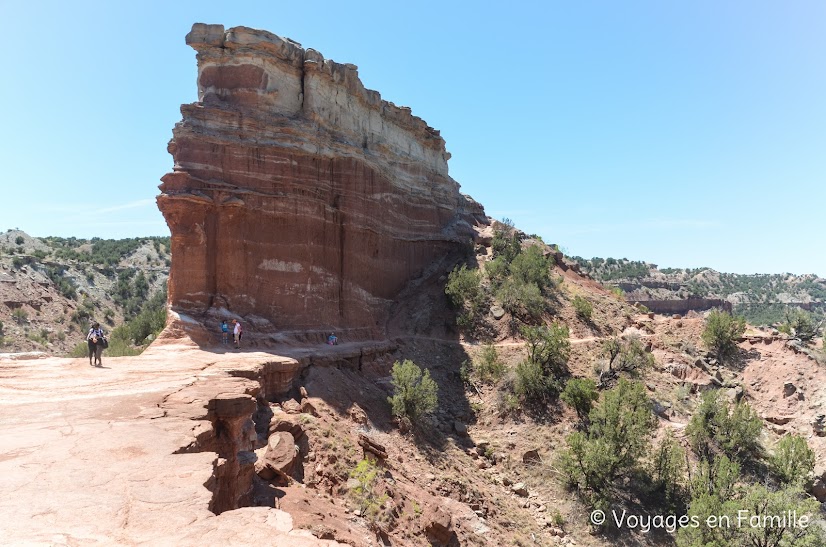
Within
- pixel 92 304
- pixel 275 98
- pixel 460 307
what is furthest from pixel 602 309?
pixel 92 304

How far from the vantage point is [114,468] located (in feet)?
21.0

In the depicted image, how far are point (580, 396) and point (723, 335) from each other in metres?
10.9

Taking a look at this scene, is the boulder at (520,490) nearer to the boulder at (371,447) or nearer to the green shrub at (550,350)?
the boulder at (371,447)

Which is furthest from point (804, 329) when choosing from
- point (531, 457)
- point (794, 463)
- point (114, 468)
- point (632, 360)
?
point (114, 468)

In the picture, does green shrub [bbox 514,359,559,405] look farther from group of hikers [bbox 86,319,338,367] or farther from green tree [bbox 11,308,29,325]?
green tree [bbox 11,308,29,325]

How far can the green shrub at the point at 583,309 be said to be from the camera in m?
28.7

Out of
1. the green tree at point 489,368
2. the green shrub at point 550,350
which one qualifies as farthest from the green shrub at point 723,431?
the green tree at point 489,368

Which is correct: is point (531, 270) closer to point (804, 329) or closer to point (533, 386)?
point (533, 386)

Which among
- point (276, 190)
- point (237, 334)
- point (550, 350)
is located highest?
point (276, 190)

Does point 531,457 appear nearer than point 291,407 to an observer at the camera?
No

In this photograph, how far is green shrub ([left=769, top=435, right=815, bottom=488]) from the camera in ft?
56.1

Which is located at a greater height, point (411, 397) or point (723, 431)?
point (411, 397)

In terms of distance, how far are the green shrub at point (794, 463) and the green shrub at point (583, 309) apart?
476 inches

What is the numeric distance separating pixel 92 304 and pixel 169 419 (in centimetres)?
5210
